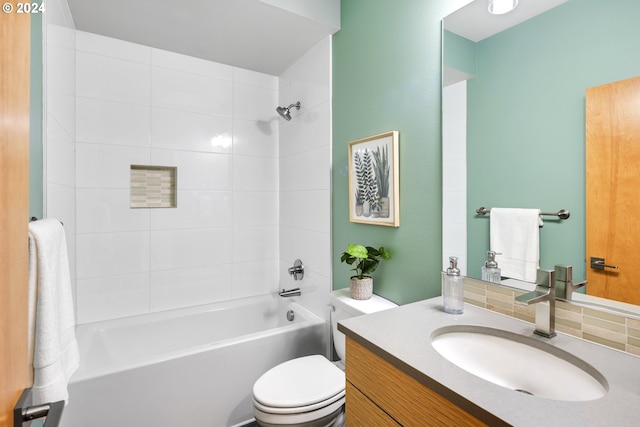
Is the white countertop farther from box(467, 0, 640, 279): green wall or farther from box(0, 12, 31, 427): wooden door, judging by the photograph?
box(0, 12, 31, 427): wooden door

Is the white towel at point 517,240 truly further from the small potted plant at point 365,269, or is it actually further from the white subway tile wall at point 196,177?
the white subway tile wall at point 196,177

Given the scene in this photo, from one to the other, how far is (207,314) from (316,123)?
1624 mm

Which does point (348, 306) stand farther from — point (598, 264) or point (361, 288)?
point (598, 264)

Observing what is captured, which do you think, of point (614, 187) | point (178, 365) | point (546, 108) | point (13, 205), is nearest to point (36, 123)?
point (13, 205)

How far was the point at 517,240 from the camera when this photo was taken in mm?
1050

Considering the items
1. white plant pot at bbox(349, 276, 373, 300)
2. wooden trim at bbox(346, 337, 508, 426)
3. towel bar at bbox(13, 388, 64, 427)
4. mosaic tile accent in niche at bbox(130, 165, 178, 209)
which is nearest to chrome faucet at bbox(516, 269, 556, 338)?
wooden trim at bbox(346, 337, 508, 426)

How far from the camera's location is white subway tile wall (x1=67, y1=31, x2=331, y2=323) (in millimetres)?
2039

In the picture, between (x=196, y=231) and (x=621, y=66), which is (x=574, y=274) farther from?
(x=196, y=231)

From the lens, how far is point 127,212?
213 centimetres

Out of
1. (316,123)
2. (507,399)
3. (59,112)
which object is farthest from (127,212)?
(507,399)

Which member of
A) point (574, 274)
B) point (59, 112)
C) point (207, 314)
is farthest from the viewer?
point (207, 314)

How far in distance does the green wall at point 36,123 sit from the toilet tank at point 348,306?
137cm

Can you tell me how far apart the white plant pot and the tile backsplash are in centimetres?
59

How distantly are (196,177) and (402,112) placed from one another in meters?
1.61
